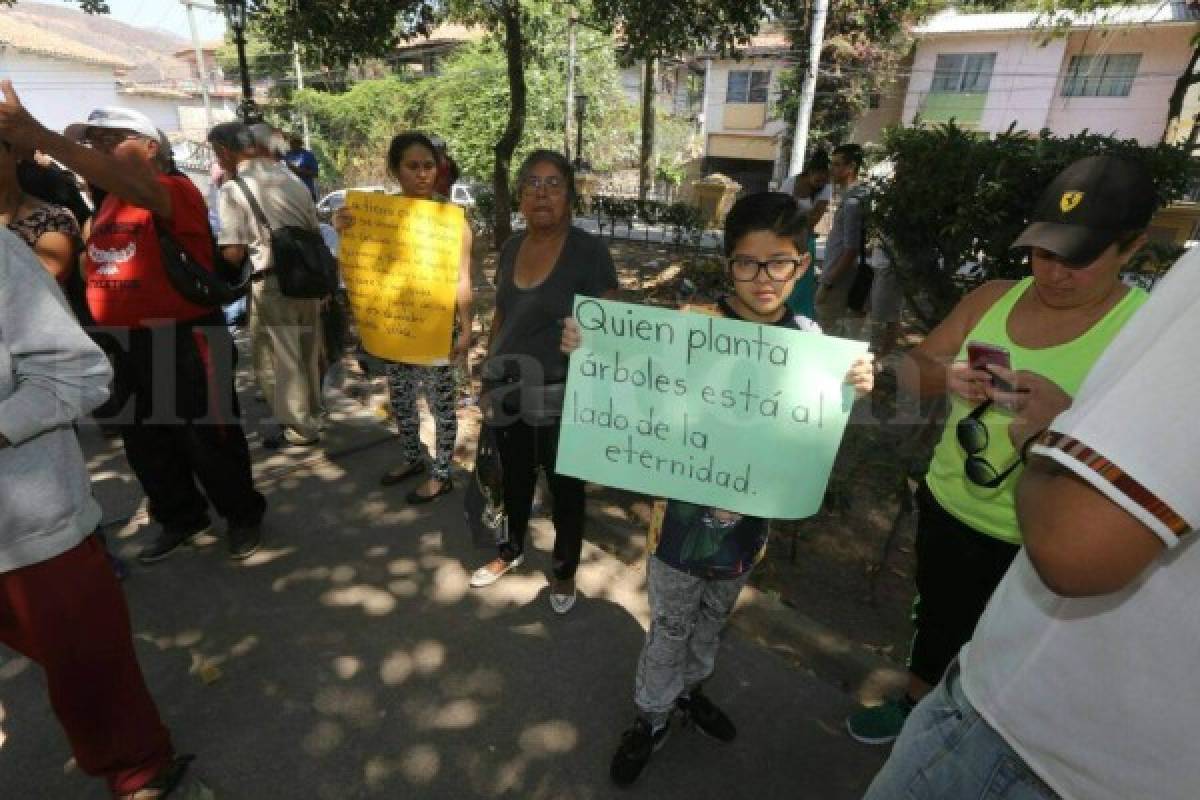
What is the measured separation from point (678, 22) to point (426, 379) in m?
5.53

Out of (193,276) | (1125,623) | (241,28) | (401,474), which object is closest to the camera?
(1125,623)

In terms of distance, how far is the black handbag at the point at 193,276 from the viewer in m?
2.79

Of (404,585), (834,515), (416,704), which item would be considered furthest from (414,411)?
(834,515)

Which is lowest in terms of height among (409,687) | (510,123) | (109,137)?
(409,687)

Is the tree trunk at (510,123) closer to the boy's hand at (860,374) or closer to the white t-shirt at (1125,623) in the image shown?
the boy's hand at (860,374)

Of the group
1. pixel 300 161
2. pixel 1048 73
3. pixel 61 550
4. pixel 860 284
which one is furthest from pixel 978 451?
pixel 1048 73

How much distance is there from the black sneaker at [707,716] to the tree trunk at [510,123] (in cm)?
734

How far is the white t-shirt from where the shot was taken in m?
0.73

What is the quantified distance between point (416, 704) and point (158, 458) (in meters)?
1.84

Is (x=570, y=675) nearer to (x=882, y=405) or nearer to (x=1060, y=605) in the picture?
(x=1060, y=605)

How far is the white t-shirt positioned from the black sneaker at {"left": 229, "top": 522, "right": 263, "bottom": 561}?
333cm

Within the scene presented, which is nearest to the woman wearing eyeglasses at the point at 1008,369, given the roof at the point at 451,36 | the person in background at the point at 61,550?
the person in background at the point at 61,550

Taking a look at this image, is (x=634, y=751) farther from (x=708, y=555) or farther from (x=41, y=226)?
(x=41, y=226)

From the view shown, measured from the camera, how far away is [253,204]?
3721mm
